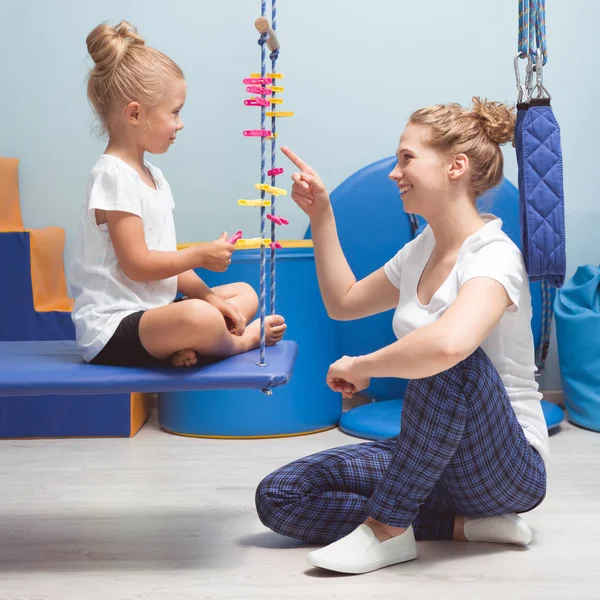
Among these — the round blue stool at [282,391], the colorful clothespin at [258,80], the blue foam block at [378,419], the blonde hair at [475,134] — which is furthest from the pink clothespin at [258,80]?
the blue foam block at [378,419]

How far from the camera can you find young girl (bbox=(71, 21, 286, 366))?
1715 mm

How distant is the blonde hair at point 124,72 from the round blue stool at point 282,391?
0.93m

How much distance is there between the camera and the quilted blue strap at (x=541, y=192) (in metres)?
1.69

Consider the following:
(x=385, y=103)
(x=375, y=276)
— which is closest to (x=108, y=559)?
→ (x=375, y=276)

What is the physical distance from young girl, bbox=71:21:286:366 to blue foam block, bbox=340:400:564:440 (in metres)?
0.90

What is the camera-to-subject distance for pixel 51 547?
1.83 metres

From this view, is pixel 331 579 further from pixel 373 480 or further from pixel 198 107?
pixel 198 107

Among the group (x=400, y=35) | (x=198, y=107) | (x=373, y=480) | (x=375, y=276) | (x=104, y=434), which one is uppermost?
(x=400, y=35)

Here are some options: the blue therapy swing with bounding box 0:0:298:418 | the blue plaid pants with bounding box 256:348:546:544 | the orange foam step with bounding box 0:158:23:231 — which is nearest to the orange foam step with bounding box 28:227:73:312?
the orange foam step with bounding box 0:158:23:231

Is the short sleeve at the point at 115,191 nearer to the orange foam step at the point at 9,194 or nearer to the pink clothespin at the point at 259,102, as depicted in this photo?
the pink clothespin at the point at 259,102

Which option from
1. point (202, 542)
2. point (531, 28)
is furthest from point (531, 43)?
point (202, 542)

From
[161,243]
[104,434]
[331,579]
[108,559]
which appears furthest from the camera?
[104,434]

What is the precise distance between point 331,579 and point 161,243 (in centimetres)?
74

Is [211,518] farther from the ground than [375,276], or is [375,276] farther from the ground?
[375,276]
